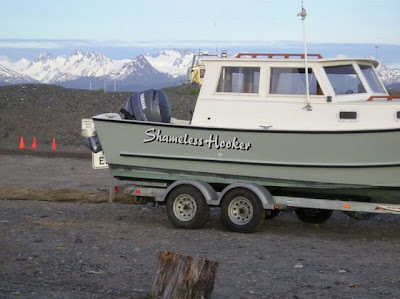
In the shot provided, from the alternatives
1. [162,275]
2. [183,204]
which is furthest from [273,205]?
[162,275]

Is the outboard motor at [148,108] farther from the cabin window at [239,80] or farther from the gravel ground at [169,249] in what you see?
the gravel ground at [169,249]

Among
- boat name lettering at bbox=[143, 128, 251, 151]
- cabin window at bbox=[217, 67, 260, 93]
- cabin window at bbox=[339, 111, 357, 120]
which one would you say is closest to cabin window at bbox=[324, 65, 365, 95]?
cabin window at bbox=[339, 111, 357, 120]

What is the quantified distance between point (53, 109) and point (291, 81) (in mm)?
26024

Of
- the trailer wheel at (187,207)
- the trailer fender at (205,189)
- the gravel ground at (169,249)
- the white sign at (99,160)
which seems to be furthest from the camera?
the white sign at (99,160)

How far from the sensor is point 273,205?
13.5m

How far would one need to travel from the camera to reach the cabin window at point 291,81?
1378 centimetres

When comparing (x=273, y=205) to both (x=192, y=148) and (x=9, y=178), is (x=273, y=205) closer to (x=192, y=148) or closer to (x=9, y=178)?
(x=192, y=148)

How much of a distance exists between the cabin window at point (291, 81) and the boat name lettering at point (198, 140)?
1.05m

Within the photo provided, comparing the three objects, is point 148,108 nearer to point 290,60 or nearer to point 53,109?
point 290,60

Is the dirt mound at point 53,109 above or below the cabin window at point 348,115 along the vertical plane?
above

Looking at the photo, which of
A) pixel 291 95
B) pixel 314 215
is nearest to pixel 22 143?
pixel 314 215

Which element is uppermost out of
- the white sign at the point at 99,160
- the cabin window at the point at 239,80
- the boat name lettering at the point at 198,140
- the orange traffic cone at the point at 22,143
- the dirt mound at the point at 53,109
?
the dirt mound at the point at 53,109

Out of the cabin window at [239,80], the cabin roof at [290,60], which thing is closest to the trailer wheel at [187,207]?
the cabin window at [239,80]

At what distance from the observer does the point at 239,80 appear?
46.9 feet
